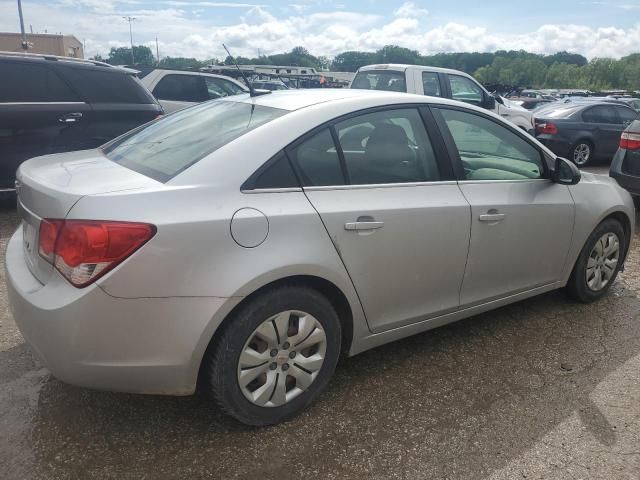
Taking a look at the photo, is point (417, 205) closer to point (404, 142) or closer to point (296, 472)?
point (404, 142)

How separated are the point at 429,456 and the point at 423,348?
102 cm

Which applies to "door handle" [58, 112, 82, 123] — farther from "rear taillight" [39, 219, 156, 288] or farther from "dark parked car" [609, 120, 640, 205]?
"dark parked car" [609, 120, 640, 205]

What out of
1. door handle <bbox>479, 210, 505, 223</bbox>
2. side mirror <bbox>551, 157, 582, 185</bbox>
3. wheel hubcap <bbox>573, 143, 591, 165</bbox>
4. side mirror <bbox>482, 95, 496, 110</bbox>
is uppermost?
side mirror <bbox>551, 157, 582, 185</bbox>

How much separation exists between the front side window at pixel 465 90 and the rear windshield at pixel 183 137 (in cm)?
725

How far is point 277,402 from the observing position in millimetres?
2482

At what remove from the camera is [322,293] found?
8.39 feet

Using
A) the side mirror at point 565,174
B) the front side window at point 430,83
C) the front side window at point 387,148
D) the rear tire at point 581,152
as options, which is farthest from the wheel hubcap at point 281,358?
the rear tire at point 581,152

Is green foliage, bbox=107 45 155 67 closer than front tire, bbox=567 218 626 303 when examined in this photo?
No

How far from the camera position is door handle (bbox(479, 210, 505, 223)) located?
3039 millimetres

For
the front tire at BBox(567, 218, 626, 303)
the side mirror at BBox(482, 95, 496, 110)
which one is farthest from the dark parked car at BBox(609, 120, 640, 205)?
the side mirror at BBox(482, 95, 496, 110)

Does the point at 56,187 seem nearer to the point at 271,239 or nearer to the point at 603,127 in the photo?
the point at 271,239

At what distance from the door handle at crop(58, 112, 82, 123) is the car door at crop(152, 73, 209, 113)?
3.36 metres

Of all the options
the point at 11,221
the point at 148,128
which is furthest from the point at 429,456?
the point at 11,221

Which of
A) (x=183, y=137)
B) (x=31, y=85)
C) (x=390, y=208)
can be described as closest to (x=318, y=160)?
(x=390, y=208)
